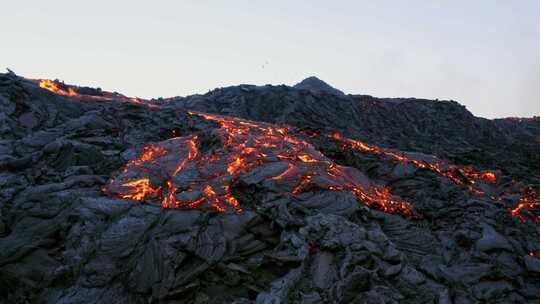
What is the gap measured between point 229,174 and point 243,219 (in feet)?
10.6

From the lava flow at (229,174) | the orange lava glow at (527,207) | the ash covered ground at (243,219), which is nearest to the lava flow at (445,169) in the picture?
the ash covered ground at (243,219)

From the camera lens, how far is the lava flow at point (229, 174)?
1510cm

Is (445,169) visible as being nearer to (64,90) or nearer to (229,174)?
(229,174)

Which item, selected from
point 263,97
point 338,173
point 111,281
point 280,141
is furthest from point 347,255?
point 263,97

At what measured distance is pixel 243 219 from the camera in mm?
13570

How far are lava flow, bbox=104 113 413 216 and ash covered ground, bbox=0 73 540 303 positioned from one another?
8 centimetres

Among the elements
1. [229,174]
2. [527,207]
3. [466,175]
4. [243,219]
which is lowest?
[243,219]

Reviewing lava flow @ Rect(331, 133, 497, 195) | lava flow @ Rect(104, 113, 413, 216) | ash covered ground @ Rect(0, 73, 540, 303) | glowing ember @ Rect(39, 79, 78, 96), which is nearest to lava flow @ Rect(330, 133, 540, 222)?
lava flow @ Rect(331, 133, 497, 195)

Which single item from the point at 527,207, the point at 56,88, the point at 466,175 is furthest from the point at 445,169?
the point at 56,88

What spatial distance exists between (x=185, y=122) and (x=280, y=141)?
756 centimetres

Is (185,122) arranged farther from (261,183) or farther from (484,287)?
(484,287)

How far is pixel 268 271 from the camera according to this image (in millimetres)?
11875

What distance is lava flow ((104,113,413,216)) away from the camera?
15.1 m

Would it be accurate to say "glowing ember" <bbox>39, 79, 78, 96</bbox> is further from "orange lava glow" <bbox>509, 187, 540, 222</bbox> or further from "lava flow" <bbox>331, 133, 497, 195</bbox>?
"orange lava glow" <bbox>509, 187, 540, 222</bbox>
